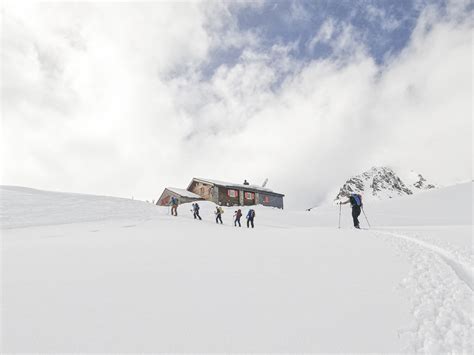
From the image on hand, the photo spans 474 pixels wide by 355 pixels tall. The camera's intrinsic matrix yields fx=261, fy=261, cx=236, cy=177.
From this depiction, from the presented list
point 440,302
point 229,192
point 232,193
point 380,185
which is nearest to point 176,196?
point 229,192

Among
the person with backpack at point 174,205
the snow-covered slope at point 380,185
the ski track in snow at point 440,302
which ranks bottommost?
the ski track in snow at point 440,302

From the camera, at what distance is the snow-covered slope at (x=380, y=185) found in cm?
17775

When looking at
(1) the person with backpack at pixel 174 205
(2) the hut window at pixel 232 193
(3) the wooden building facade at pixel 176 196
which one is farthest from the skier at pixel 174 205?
(2) the hut window at pixel 232 193

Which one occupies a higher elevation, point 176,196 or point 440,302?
point 176,196

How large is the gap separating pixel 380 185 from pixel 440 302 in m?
204

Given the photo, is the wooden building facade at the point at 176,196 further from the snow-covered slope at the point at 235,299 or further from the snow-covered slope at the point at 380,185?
the snow-covered slope at the point at 380,185

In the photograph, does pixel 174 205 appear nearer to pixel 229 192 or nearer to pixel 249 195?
pixel 229 192

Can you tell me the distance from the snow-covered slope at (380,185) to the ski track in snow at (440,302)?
601 ft

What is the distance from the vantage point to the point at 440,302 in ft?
11.4

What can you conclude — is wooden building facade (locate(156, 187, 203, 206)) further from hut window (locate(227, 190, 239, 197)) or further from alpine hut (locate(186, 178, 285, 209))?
hut window (locate(227, 190, 239, 197))

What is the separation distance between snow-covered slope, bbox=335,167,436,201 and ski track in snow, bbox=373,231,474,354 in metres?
183

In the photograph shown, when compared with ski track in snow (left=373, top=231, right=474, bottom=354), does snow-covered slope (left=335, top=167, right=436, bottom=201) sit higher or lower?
higher

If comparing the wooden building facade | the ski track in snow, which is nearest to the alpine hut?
the wooden building facade

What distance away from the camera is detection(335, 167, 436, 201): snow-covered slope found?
6998 inches
